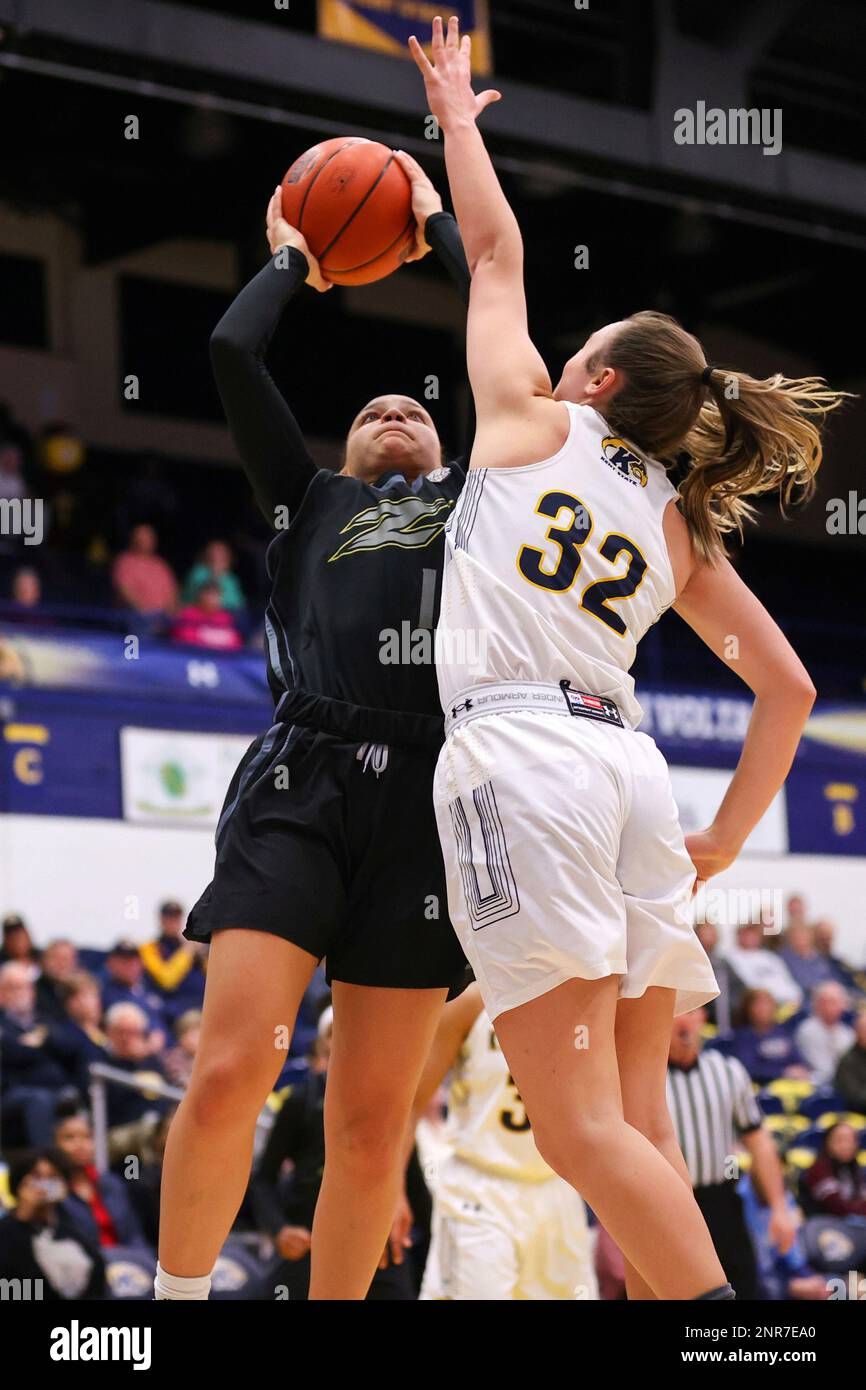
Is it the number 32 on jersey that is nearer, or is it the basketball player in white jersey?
the basketball player in white jersey

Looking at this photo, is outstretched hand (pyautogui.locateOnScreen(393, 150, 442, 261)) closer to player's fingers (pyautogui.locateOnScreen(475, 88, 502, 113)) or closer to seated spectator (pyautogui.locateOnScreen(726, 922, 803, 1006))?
player's fingers (pyautogui.locateOnScreen(475, 88, 502, 113))

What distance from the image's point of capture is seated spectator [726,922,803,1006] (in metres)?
12.4

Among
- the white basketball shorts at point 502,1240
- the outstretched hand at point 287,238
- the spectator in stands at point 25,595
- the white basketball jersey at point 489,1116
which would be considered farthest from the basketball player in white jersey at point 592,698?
the spectator in stands at point 25,595

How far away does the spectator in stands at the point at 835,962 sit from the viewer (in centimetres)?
1312

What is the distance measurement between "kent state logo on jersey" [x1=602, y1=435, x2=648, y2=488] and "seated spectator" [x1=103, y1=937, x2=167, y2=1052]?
6776 millimetres

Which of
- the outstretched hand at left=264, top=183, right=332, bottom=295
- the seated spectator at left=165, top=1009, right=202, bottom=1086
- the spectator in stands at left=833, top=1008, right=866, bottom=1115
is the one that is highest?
the outstretched hand at left=264, top=183, right=332, bottom=295

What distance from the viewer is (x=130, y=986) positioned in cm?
988

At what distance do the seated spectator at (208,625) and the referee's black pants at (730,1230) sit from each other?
5.77 m

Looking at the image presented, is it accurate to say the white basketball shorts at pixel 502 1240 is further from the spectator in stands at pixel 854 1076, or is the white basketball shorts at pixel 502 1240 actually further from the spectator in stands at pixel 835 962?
the spectator in stands at pixel 835 962

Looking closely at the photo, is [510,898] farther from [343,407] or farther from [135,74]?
[343,407]

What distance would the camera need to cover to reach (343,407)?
15070 millimetres

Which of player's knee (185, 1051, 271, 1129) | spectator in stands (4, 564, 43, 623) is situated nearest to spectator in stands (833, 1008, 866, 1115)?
spectator in stands (4, 564, 43, 623)

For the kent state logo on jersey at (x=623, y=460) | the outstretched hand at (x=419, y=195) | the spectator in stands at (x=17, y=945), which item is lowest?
the spectator in stands at (x=17, y=945)
